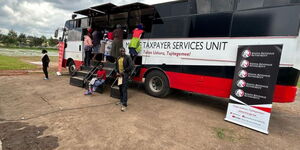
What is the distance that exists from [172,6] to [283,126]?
4.77 meters

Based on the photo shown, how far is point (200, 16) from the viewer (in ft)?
14.8

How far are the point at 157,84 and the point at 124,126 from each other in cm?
264

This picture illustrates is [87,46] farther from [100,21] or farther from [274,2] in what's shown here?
[274,2]

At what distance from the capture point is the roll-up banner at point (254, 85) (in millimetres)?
3451

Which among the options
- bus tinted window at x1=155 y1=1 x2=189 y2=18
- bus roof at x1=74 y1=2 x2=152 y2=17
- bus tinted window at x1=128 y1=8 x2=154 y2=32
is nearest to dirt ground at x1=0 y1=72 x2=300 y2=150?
bus tinted window at x1=128 y1=8 x2=154 y2=32

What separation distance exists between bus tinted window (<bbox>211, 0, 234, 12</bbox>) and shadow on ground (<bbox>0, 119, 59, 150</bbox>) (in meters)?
4.92

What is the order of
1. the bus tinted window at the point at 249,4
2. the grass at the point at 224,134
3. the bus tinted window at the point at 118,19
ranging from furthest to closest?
the bus tinted window at the point at 118,19
the bus tinted window at the point at 249,4
the grass at the point at 224,134

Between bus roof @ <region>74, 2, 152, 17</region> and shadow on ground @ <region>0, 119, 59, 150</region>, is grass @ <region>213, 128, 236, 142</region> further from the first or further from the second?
bus roof @ <region>74, 2, 152, 17</region>

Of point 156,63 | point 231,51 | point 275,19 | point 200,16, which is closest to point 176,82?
point 156,63

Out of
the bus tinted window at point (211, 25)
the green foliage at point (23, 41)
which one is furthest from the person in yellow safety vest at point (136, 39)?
the green foliage at point (23, 41)

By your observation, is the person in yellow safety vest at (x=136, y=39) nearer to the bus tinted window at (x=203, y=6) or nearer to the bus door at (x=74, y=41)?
the bus tinted window at (x=203, y=6)

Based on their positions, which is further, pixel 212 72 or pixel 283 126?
pixel 212 72

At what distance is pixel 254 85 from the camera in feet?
12.1

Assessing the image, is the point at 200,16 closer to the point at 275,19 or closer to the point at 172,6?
the point at 172,6
